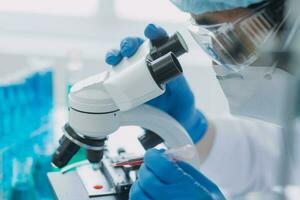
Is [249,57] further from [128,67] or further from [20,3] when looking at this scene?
[20,3]

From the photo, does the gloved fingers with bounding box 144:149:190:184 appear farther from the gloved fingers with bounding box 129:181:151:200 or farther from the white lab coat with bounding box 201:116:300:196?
the white lab coat with bounding box 201:116:300:196

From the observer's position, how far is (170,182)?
86 centimetres

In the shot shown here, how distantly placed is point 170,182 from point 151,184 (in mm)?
35

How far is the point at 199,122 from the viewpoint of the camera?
1.44 meters

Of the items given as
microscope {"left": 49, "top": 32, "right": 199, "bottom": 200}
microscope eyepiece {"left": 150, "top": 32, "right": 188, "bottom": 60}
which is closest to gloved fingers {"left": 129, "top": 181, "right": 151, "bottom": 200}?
microscope {"left": 49, "top": 32, "right": 199, "bottom": 200}

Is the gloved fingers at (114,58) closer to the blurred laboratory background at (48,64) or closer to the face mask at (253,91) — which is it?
the face mask at (253,91)

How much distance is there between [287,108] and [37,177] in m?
0.99

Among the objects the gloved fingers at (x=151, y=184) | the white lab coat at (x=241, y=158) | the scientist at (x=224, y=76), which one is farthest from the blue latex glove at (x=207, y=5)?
the white lab coat at (x=241, y=158)

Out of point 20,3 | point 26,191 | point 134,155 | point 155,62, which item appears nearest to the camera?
point 155,62

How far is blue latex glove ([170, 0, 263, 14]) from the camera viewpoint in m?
0.93

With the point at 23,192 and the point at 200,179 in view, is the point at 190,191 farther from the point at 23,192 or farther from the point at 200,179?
the point at 23,192

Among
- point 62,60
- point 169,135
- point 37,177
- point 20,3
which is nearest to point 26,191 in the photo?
point 37,177

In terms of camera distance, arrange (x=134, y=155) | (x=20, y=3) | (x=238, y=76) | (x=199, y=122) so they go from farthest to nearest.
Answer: (x=20, y=3), (x=199, y=122), (x=134, y=155), (x=238, y=76)

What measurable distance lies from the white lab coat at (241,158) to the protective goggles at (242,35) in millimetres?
474
